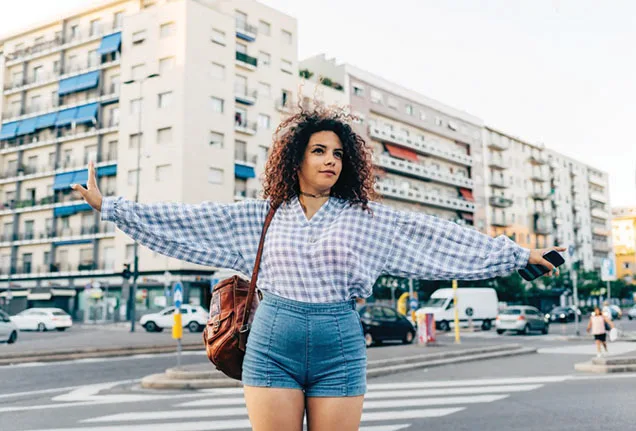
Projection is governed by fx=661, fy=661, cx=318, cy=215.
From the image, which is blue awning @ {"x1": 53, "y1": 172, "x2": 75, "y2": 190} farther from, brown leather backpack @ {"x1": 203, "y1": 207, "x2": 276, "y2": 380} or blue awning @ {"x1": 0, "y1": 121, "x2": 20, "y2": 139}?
brown leather backpack @ {"x1": 203, "y1": 207, "x2": 276, "y2": 380}

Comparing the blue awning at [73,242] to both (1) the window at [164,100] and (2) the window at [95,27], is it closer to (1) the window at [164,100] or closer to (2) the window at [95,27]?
(1) the window at [164,100]

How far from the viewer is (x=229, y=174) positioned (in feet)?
143

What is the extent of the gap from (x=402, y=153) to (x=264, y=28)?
59.6 feet

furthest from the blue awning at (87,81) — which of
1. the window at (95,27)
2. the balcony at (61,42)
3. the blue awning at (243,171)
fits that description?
the blue awning at (243,171)

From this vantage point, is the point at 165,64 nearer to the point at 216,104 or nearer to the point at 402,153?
the point at 216,104

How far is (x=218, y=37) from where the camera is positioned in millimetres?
44375

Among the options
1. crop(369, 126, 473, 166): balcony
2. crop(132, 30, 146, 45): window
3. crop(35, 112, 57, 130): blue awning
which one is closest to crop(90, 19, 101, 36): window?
crop(132, 30, 146, 45): window

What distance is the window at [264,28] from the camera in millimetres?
Answer: 47919

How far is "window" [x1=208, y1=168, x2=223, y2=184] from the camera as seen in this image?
4256 centimetres

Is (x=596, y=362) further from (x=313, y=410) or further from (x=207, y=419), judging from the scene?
(x=313, y=410)

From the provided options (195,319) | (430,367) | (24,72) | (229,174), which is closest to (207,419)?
(430,367)

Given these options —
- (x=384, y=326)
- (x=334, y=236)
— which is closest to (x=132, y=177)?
(x=384, y=326)

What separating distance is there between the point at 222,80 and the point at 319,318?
4360 cm

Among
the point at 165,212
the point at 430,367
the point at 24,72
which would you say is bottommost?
the point at 430,367
